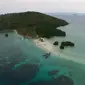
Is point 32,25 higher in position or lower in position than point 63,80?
lower

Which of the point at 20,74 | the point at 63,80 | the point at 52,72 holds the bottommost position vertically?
the point at 20,74

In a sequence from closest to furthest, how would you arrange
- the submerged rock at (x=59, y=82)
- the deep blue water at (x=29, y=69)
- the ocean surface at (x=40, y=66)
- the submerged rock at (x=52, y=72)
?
the submerged rock at (x=59, y=82)
the deep blue water at (x=29, y=69)
the ocean surface at (x=40, y=66)
the submerged rock at (x=52, y=72)

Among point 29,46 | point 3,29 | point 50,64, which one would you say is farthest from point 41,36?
point 50,64

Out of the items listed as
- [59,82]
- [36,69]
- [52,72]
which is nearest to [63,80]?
[59,82]

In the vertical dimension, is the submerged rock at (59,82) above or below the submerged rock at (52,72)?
above

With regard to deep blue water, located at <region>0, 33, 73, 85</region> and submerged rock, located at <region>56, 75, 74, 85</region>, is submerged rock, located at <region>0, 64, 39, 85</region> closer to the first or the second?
deep blue water, located at <region>0, 33, 73, 85</region>

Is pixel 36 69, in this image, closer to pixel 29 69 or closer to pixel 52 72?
pixel 29 69

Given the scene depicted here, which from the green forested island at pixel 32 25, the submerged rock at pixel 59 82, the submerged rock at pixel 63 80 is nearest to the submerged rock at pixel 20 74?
the submerged rock at pixel 59 82

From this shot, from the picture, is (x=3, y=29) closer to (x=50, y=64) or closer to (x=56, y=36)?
(x=56, y=36)

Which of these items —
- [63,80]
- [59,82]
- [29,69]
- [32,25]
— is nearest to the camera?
[59,82]

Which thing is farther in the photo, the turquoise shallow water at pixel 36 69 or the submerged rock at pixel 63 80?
the turquoise shallow water at pixel 36 69

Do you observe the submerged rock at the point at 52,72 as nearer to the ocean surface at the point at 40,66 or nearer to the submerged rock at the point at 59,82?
the ocean surface at the point at 40,66
